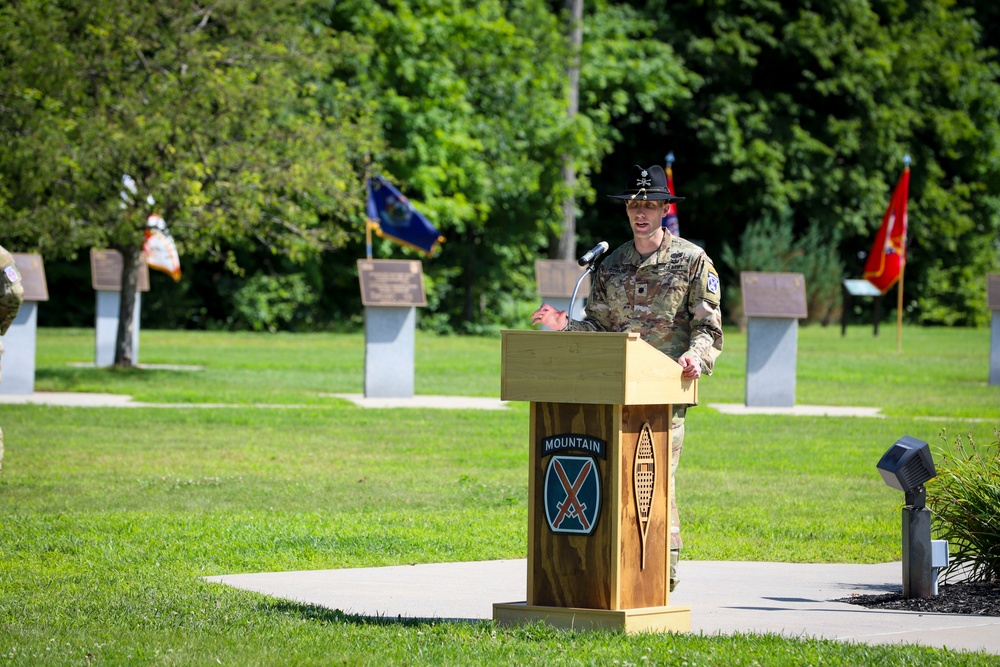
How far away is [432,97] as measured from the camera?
119 feet

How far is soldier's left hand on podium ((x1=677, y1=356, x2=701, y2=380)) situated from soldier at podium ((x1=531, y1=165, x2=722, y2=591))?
313 mm

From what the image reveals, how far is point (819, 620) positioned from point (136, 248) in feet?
58.8

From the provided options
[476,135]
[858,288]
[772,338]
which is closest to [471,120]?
[476,135]

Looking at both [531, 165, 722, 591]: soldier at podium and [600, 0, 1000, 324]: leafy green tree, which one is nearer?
[531, 165, 722, 591]: soldier at podium

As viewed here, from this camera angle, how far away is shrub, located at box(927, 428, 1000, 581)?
7785 mm

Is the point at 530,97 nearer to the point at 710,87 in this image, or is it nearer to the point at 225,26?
the point at 710,87

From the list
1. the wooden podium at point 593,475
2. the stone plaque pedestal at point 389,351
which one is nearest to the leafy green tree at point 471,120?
the stone plaque pedestal at point 389,351

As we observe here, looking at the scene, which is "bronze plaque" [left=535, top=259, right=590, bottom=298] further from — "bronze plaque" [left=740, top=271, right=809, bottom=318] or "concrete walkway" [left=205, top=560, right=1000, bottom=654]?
"concrete walkway" [left=205, top=560, right=1000, bottom=654]

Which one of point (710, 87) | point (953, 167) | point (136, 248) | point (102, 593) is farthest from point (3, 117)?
point (953, 167)

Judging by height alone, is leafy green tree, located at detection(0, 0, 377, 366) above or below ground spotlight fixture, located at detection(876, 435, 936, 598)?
above

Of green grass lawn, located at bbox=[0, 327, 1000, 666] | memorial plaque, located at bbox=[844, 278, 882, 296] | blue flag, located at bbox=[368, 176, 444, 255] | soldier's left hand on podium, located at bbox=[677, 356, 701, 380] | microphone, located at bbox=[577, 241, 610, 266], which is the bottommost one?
green grass lawn, located at bbox=[0, 327, 1000, 666]

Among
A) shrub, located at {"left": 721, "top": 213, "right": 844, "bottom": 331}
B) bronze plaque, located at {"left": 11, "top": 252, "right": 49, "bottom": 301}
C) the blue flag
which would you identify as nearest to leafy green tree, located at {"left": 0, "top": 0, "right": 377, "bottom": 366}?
→ bronze plaque, located at {"left": 11, "top": 252, "right": 49, "bottom": 301}

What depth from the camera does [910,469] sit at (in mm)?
7531

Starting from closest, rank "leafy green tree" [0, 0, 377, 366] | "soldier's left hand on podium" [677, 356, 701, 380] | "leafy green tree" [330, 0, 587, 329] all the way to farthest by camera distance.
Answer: "soldier's left hand on podium" [677, 356, 701, 380] < "leafy green tree" [0, 0, 377, 366] < "leafy green tree" [330, 0, 587, 329]
